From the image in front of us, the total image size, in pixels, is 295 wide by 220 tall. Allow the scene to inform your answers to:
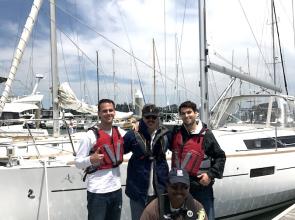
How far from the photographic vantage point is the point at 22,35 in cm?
636

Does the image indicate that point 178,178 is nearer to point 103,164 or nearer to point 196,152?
point 196,152

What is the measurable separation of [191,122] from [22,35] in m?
3.66

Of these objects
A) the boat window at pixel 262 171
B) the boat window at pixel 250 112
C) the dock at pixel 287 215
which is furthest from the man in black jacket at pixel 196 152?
the boat window at pixel 250 112

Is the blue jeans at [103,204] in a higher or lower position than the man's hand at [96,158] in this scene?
lower

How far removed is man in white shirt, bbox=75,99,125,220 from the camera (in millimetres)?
3959

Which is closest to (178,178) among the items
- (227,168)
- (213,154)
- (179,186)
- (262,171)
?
(179,186)

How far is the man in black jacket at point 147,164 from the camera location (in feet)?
13.2

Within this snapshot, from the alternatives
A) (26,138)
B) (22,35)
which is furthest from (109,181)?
(26,138)

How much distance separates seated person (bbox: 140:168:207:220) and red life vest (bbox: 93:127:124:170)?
129 cm

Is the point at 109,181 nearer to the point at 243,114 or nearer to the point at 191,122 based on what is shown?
the point at 191,122

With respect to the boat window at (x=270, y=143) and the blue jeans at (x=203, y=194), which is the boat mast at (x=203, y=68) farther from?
the blue jeans at (x=203, y=194)

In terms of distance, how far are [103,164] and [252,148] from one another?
4391mm

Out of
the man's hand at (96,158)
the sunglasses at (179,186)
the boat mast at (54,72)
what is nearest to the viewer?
the sunglasses at (179,186)

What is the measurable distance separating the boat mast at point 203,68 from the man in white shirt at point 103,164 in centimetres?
430
